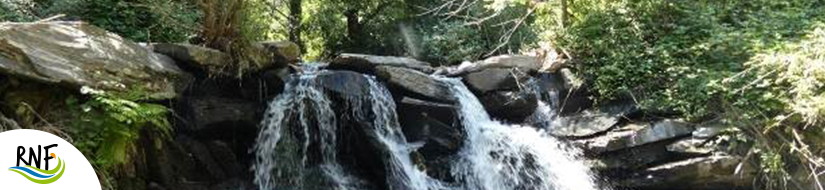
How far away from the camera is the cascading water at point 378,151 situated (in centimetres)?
647

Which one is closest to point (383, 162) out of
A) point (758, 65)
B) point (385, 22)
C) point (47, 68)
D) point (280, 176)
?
point (280, 176)

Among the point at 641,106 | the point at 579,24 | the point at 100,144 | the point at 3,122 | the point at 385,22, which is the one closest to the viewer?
the point at 3,122

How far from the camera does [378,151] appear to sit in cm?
648

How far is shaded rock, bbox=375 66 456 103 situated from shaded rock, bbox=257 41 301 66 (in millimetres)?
989

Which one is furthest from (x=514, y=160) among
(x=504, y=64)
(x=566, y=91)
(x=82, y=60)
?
(x=82, y=60)

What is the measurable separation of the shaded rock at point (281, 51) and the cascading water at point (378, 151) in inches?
11.7

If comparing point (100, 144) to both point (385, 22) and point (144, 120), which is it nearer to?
point (144, 120)

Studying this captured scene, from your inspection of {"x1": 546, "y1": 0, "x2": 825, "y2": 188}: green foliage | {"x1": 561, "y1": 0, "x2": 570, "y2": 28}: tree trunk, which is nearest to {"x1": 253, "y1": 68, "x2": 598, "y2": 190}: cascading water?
{"x1": 546, "y1": 0, "x2": 825, "y2": 188}: green foliage

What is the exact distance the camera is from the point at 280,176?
6457mm

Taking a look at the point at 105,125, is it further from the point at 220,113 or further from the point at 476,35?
the point at 476,35

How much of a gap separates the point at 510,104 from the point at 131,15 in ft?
14.6

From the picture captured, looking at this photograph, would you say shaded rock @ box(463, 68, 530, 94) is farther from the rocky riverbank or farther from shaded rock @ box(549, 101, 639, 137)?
shaded rock @ box(549, 101, 639, 137)

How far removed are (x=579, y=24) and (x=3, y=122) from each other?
6.51 m

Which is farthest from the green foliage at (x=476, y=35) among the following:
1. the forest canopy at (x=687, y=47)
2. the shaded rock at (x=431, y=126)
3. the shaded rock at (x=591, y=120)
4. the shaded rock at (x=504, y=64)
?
the shaded rock at (x=431, y=126)
